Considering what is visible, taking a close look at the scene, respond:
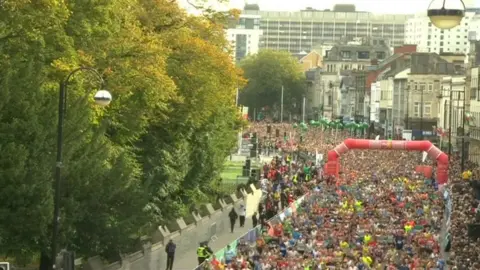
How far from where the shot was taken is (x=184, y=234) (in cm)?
4800

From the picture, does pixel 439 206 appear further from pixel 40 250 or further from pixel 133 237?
pixel 40 250

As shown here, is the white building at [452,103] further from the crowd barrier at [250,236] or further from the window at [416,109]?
the crowd barrier at [250,236]

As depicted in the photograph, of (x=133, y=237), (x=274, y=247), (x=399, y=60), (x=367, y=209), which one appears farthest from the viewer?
(x=399, y=60)

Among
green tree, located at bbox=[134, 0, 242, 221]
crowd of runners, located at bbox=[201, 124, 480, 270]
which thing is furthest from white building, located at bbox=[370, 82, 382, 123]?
green tree, located at bbox=[134, 0, 242, 221]

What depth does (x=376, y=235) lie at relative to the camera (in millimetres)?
45812

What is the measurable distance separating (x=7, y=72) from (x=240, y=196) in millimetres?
35861

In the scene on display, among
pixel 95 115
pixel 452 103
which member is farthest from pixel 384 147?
pixel 95 115

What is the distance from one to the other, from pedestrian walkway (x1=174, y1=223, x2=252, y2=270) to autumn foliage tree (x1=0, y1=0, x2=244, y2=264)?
1501 mm

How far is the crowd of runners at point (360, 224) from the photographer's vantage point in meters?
39.1

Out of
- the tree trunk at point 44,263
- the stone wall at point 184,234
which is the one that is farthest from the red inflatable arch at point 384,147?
the tree trunk at point 44,263

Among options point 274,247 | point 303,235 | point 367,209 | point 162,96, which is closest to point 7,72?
point 162,96

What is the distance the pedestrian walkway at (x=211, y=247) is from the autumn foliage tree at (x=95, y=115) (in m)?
1.50

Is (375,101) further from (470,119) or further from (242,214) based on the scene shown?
(242,214)

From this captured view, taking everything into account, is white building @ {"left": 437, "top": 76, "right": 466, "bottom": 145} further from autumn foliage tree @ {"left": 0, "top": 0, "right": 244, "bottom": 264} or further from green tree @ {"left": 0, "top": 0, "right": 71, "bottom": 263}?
green tree @ {"left": 0, "top": 0, "right": 71, "bottom": 263}
